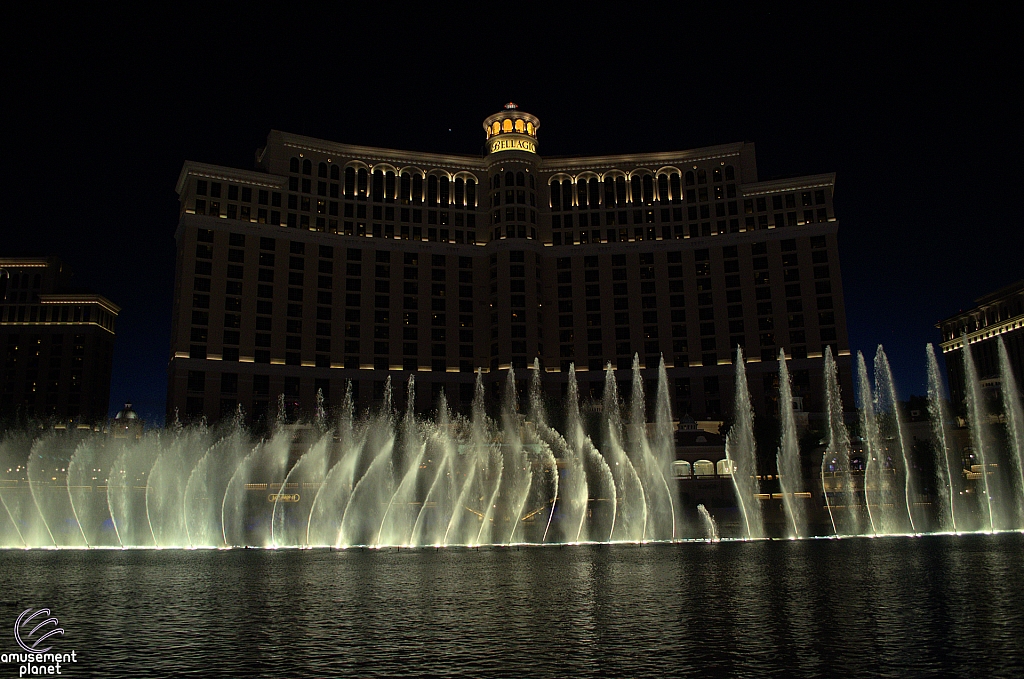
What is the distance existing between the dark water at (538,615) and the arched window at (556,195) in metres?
95.9

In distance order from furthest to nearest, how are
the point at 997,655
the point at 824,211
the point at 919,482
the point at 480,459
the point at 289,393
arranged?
the point at 824,211 < the point at 289,393 < the point at 919,482 < the point at 480,459 < the point at 997,655

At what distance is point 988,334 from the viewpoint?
145500 mm

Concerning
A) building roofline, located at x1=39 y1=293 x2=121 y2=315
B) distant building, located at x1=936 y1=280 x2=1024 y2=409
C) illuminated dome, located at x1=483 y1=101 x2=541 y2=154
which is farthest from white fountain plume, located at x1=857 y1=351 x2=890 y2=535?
building roofline, located at x1=39 y1=293 x2=121 y2=315

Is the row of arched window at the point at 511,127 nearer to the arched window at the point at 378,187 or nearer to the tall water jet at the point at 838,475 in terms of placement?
the arched window at the point at 378,187

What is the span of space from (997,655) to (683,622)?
5950 millimetres

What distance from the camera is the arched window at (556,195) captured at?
408 ft

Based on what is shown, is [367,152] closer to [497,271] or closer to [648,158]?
[497,271]

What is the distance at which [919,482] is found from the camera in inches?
2598

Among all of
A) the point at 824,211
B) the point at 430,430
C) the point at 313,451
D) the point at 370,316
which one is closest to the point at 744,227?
the point at 824,211

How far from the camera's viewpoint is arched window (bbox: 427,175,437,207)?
4838 inches

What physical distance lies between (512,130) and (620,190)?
18.9 m

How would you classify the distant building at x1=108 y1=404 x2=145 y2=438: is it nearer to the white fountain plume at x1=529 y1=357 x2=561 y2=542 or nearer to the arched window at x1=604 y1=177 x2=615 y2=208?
the white fountain plume at x1=529 y1=357 x2=561 y2=542

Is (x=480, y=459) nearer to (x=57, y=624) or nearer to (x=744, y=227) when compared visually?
(x=57, y=624)

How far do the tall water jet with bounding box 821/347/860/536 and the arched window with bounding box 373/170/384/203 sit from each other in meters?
67.6
